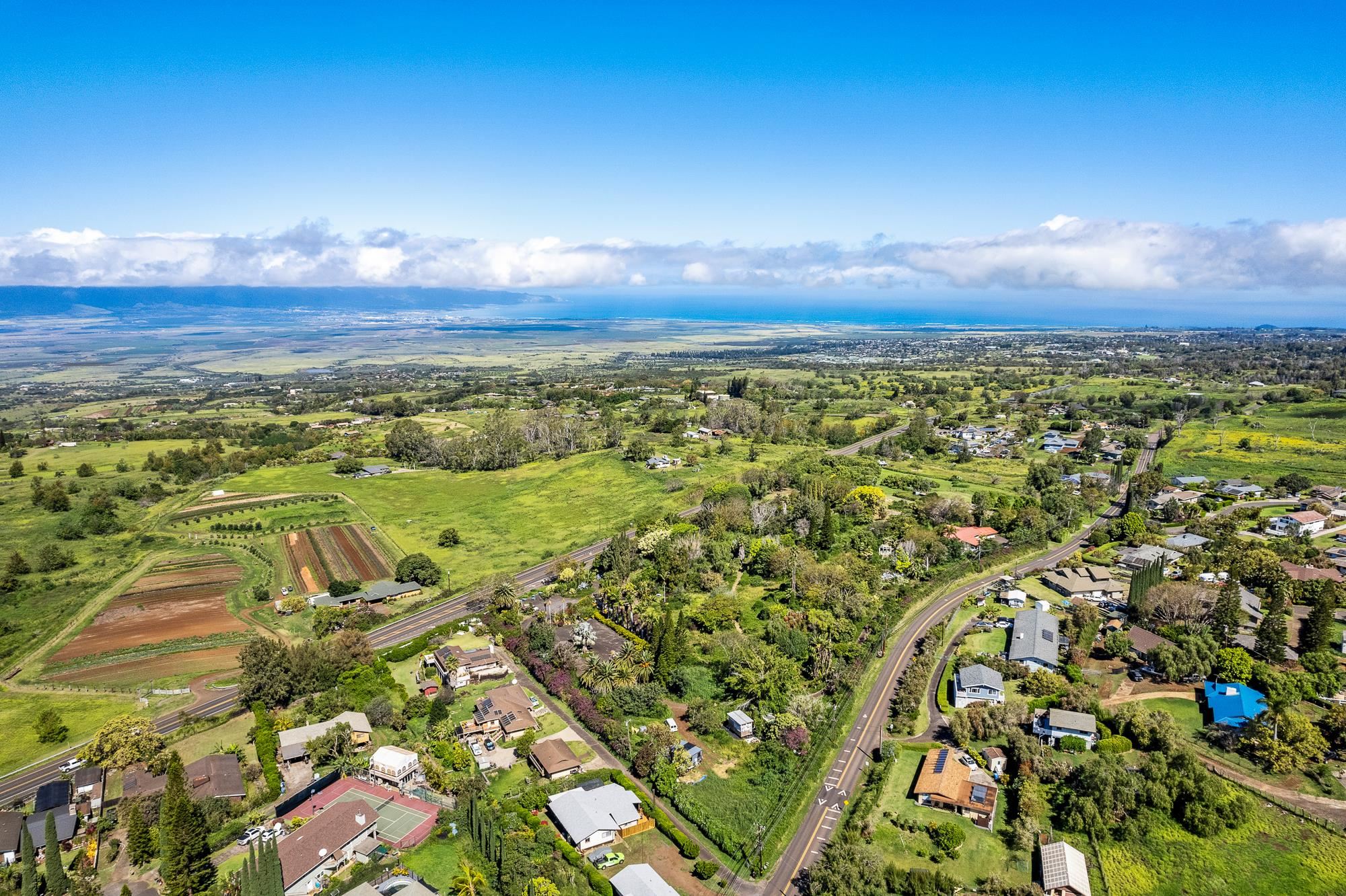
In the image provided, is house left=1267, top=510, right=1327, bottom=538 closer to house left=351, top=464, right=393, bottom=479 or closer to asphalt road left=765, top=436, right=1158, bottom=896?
asphalt road left=765, top=436, right=1158, bottom=896

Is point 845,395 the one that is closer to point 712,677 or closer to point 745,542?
point 745,542

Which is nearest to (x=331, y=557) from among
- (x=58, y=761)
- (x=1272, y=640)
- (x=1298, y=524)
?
(x=58, y=761)

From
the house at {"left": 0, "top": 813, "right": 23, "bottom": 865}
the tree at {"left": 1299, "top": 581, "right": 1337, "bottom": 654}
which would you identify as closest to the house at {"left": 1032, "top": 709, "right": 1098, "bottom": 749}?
the tree at {"left": 1299, "top": 581, "right": 1337, "bottom": 654}

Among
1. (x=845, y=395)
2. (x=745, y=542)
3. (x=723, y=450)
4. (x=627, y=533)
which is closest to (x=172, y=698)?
(x=627, y=533)

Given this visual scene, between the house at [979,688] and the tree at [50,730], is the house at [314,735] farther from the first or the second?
the house at [979,688]

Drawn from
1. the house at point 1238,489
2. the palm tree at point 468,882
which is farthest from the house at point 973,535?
the palm tree at point 468,882
